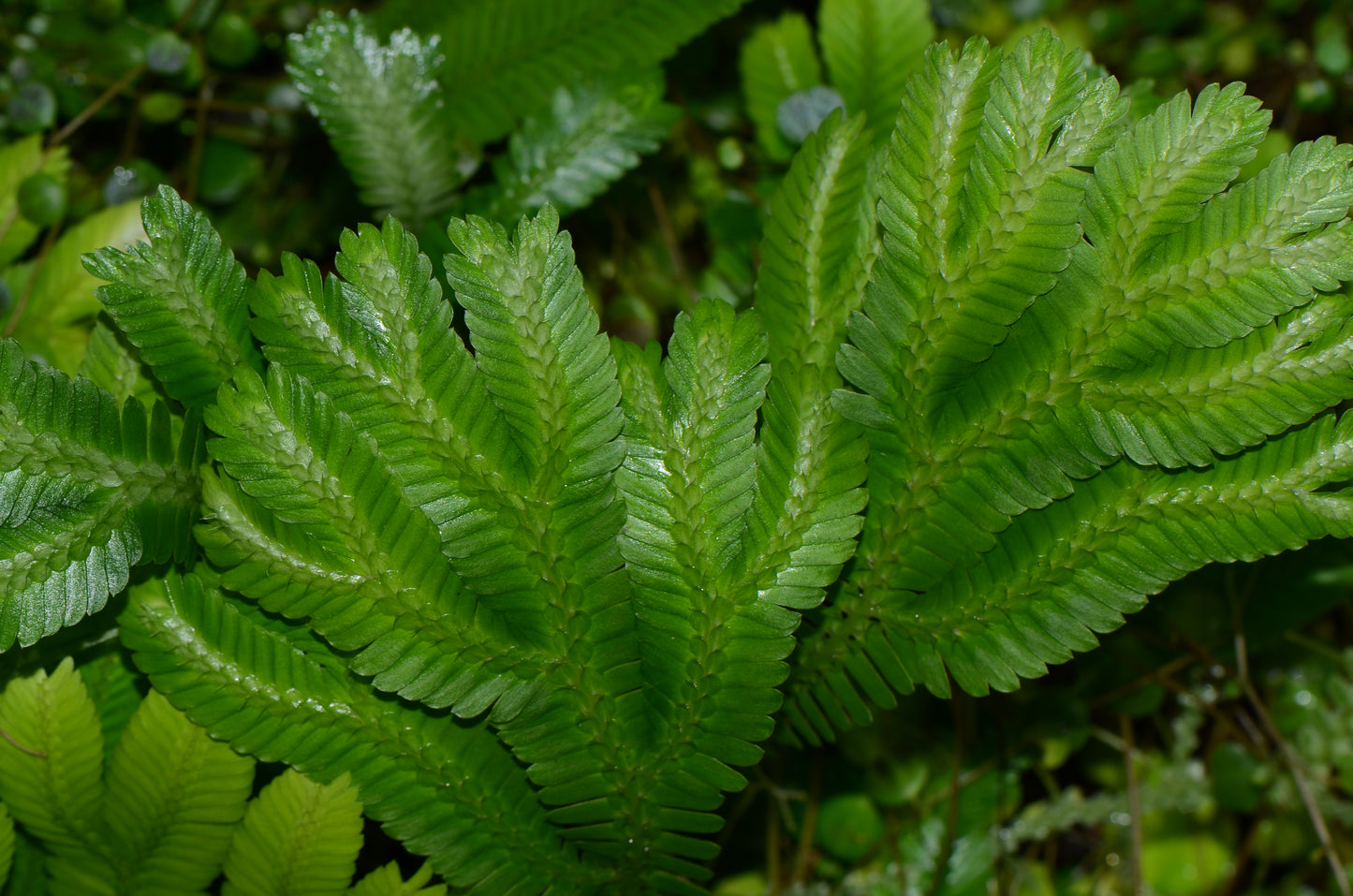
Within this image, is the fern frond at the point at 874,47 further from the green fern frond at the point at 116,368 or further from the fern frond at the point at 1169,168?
the green fern frond at the point at 116,368

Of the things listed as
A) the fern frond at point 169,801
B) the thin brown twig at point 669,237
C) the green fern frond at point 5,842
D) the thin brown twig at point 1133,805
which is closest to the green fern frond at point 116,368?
the fern frond at point 169,801

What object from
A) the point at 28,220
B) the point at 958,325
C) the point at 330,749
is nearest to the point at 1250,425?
the point at 958,325

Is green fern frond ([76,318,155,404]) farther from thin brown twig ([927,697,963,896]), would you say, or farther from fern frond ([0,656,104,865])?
thin brown twig ([927,697,963,896])

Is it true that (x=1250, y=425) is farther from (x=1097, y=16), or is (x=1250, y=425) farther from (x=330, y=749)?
(x=1097, y=16)

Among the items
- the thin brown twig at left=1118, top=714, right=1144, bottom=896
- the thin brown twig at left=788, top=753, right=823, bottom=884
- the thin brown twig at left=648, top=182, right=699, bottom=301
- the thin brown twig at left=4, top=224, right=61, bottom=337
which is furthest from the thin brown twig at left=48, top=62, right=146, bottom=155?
the thin brown twig at left=1118, top=714, right=1144, bottom=896

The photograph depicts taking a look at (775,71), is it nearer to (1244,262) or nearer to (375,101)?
(375,101)

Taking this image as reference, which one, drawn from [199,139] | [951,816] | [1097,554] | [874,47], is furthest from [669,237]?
[951,816]
